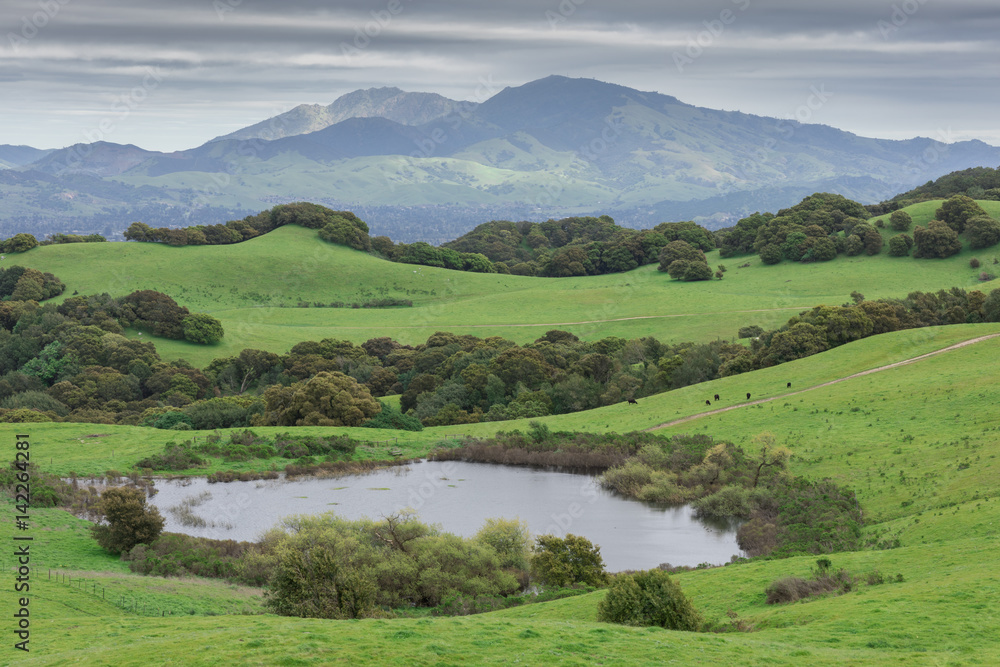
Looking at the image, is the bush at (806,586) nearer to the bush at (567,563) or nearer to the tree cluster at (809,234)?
the bush at (567,563)

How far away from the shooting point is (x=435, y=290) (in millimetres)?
117625

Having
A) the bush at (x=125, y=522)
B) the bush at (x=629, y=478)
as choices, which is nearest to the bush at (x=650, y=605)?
the bush at (x=125, y=522)

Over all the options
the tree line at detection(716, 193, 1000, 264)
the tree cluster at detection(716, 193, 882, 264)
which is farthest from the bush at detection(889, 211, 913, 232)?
the tree cluster at detection(716, 193, 882, 264)

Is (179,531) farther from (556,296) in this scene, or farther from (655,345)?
(556,296)

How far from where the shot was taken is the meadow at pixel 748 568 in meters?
17.0

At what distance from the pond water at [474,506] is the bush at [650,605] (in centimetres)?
1229

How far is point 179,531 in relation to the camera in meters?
39.6

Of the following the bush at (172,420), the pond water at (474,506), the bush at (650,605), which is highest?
the bush at (650,605)

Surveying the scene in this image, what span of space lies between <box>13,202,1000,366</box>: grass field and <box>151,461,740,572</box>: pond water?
3710cm

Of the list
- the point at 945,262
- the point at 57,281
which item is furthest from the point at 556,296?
the point at 57,281

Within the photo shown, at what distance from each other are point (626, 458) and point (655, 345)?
27722mm

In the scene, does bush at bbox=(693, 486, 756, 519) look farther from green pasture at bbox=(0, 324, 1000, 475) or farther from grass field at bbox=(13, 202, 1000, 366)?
grass field at bbox=(13, 202, 1000, 366)

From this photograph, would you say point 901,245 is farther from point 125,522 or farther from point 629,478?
point 125,522

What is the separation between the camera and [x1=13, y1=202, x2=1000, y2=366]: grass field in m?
88.9
